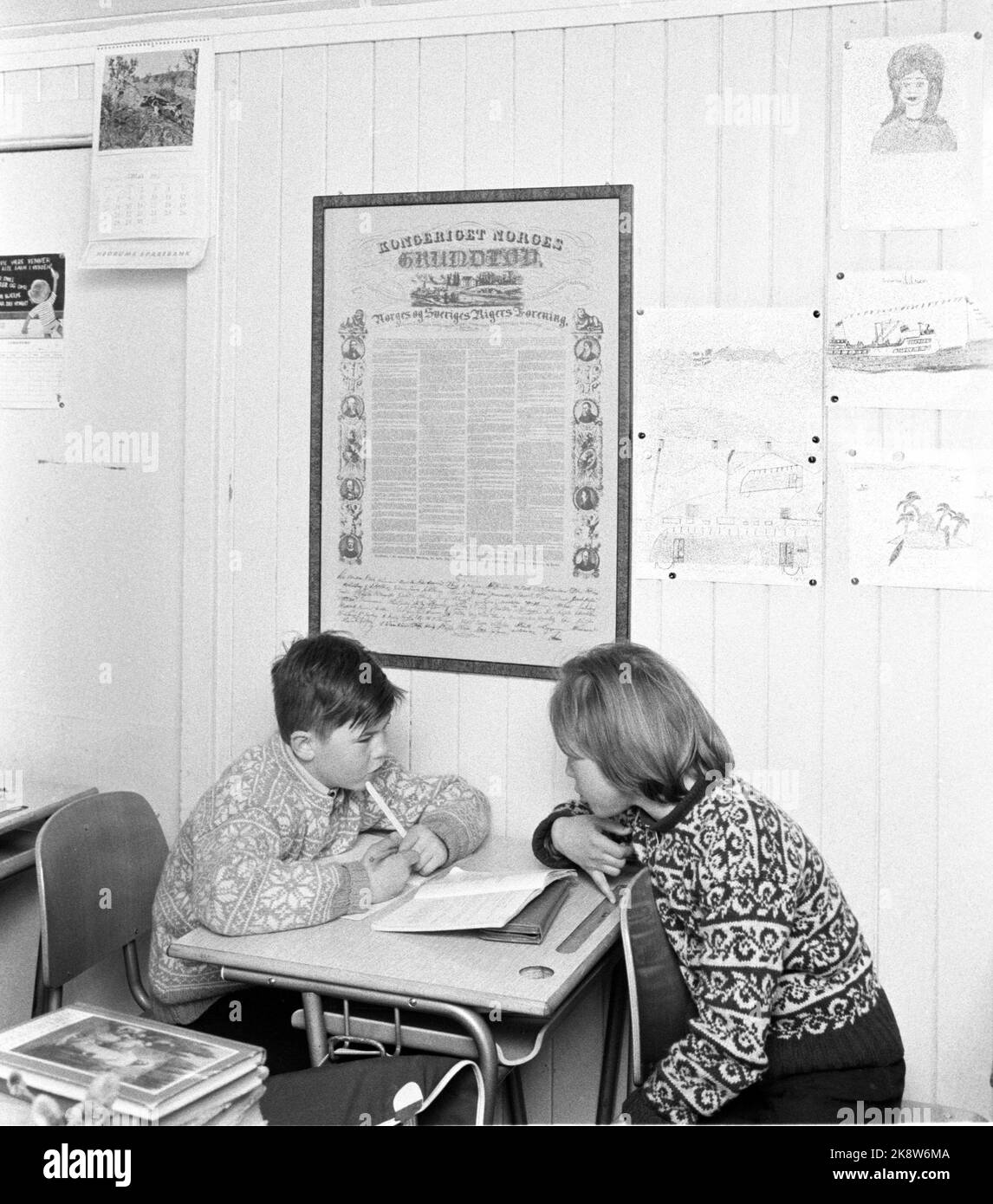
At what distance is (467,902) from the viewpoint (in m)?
2.01

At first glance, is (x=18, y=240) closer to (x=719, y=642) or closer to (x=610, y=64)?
(x=610, y=64)

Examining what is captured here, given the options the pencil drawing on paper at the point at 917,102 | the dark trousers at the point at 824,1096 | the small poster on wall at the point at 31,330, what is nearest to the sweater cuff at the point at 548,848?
the dark trousers at the point at 824,1096

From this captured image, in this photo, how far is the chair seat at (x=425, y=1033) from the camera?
1811 millimetres

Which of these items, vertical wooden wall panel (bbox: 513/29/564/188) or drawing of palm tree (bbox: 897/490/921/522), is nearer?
drawing of palm tree (bbox: 897/490/921/522)

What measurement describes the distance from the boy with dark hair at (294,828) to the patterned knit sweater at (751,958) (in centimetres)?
54

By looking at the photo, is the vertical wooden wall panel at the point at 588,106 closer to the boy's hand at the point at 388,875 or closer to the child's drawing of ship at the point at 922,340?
the child's drawing of ship at the point at 922,340

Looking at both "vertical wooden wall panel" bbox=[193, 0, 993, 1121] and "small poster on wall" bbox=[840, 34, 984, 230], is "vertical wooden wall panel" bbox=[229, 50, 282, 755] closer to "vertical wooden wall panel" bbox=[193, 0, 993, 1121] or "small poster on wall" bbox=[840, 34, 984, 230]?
"vertical wooden wall panel" bbox=[193, 0, 993, 1121]

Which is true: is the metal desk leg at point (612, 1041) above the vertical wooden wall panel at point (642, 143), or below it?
below

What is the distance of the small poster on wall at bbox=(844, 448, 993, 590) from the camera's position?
2188 mm

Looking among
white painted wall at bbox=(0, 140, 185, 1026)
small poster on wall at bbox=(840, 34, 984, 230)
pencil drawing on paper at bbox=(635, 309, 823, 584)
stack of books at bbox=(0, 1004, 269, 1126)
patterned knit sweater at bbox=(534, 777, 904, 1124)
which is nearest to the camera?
stack of books at bbox=(0, 1004, 269, 1126)

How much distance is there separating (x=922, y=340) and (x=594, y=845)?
1.01 m

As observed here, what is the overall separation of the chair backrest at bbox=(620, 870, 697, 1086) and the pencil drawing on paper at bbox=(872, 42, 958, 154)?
4.27 ft

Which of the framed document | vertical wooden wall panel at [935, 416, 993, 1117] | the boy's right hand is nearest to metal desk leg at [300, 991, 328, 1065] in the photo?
the boy's right hand

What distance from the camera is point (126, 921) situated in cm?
234
